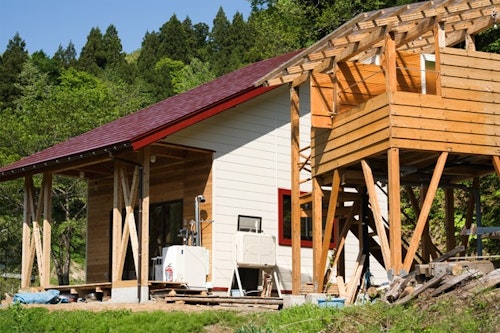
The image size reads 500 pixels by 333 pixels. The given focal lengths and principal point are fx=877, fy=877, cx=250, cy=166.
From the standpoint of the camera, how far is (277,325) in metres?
11.8

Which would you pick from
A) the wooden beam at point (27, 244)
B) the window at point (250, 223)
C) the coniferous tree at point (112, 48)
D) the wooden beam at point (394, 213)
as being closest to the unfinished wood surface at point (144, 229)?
the window at point (250, 223)

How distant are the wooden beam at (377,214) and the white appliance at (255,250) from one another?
16.1 ft

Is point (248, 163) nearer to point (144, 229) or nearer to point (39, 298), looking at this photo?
point (144, 229)

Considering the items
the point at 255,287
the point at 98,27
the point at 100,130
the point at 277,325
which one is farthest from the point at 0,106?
the point at 277,325

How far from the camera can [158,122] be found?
1869 centimetres

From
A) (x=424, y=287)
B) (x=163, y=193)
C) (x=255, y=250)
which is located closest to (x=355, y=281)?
(x=255, y=250)

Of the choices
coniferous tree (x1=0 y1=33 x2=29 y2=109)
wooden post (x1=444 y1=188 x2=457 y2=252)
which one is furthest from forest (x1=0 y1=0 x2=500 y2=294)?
wooden post (x1=444 y1=188 x2=457 y2=252)

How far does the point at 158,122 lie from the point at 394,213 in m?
6.62

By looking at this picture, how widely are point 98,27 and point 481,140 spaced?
3093 inches

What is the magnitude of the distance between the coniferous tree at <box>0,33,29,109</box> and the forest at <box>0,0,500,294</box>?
0.28ft

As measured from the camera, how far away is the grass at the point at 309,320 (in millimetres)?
10578

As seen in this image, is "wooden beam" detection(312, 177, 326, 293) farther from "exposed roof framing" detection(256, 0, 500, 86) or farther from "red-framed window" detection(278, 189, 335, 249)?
"red-framed window" detection(278, 189, 335, 249)

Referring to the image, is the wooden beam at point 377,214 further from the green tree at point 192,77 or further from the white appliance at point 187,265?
the green tree at point 192,77

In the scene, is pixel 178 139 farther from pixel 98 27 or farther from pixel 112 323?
pixel 98 27
